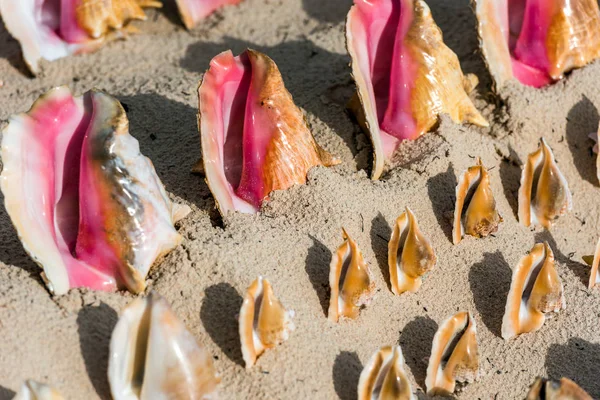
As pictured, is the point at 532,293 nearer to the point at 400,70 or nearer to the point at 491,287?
the point at 491,287

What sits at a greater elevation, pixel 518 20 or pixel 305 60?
pixel 518 20

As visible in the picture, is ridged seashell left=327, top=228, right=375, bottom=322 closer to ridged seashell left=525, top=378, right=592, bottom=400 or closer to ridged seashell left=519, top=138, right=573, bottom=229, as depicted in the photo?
ridged seashell left=525, top=378, right=592, bottom=400

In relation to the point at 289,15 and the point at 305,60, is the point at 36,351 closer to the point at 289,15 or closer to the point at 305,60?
the point at 305,60

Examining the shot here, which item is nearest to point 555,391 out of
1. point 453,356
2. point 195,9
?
point 453,356

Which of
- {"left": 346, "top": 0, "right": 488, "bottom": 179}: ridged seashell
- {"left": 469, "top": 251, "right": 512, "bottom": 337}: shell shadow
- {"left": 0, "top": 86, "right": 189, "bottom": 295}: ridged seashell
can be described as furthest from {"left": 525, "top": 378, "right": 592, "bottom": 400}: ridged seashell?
{"left": 0, "top": 86, "right": 189, "bottom": 295}: ridged seashell

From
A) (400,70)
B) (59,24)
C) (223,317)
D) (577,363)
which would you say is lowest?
(577,363)

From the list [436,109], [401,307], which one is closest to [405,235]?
[401,307]
